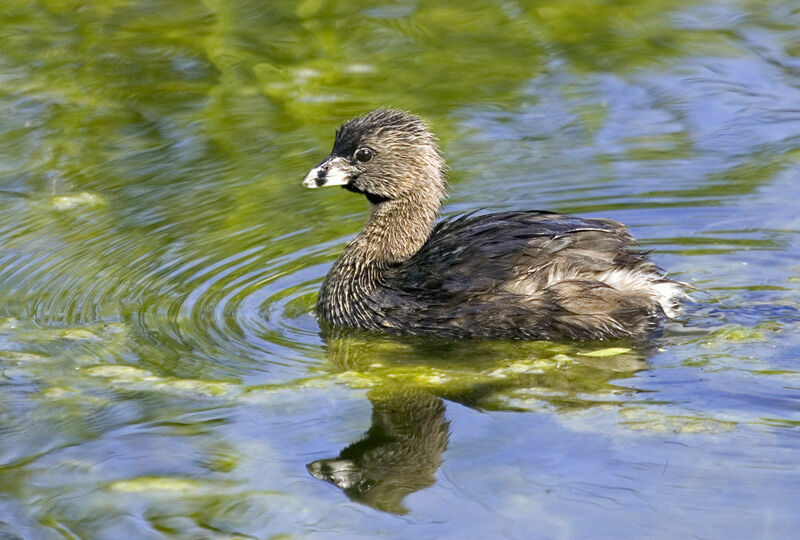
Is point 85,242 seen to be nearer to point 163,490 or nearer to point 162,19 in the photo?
point 163,490

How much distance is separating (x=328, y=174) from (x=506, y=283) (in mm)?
1520

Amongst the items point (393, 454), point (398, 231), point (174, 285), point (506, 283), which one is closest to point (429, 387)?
point (393, 454)

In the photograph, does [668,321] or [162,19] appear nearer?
[668,321]

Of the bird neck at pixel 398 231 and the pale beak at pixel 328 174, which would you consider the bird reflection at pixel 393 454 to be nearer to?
the bird neck at pixel 398 231

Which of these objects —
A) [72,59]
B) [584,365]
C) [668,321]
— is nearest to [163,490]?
[584,365]

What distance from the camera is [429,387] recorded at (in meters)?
6.95

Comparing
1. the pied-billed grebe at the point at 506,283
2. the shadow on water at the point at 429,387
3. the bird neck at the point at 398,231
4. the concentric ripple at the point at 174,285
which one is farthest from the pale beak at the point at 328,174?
the shadow on water at the point at 429,387

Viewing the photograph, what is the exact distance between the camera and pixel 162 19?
13.3m

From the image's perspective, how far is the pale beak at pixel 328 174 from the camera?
838 centimetres

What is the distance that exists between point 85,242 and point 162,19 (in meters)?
4.78

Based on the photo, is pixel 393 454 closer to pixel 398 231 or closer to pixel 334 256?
pixel 398 231

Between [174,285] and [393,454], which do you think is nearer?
[393,454]

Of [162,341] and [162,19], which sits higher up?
[162,19]

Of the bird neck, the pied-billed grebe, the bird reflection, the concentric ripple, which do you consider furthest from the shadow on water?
the bird neck
